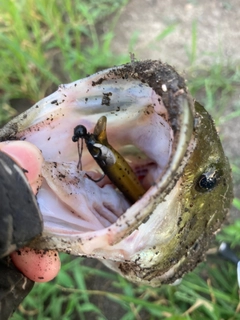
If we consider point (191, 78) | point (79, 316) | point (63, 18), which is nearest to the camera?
point (79, 316)

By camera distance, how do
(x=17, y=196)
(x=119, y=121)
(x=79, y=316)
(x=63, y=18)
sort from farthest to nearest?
1. (x=63, y=18)
2. (x=79, y=316)
3. (x=119, y=121)
4. (x=17, y=196)

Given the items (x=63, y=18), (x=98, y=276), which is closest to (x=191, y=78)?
(x=63, y=18)

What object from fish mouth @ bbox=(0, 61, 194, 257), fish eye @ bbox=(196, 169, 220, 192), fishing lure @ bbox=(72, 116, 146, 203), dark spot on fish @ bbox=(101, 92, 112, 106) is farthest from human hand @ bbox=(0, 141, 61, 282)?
fish eye @ bbox=(196, 169, 220, 192)

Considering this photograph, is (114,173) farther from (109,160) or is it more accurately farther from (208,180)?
(208,180)

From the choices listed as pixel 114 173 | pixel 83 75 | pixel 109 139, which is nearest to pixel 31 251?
pixel 114 173

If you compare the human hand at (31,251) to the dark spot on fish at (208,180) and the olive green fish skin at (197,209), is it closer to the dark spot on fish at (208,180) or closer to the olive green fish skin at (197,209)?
the olive green fish skin at (197,209)

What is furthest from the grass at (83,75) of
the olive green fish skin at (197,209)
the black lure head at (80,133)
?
the black lure head at (80,133)

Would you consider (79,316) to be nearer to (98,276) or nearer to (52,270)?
(98,276)
